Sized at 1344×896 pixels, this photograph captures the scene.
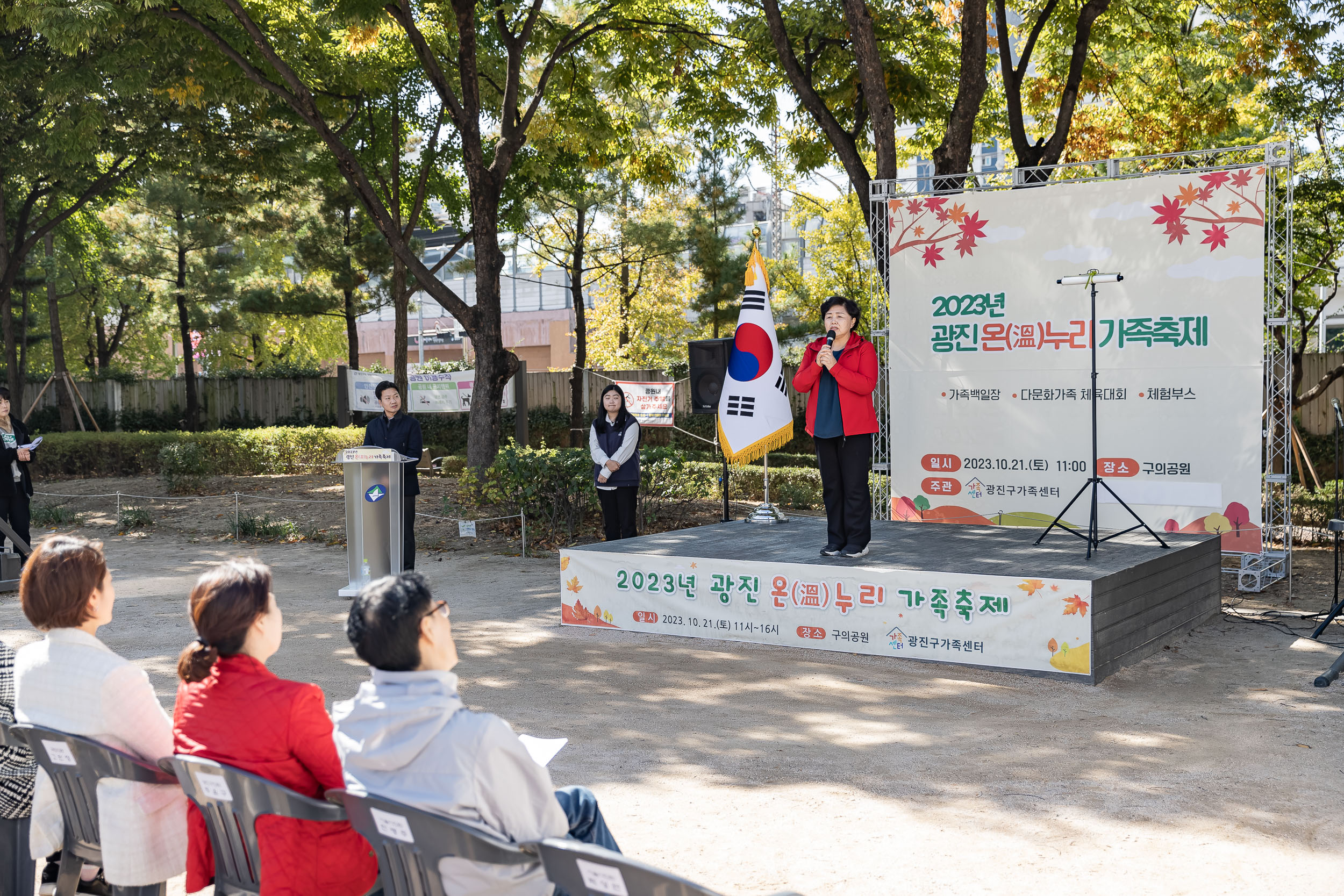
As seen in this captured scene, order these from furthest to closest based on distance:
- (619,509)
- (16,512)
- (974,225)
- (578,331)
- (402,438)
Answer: (578,331), (974,225), (619,509), (16,512), (402,438)

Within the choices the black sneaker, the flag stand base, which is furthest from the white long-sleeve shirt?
the black sneaker

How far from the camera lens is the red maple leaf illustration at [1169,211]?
8.93 m

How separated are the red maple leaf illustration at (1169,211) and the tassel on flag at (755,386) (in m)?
3.27

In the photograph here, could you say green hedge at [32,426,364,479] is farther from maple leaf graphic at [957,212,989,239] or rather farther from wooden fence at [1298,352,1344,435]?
wooden fence at [1298,352,1344,435]

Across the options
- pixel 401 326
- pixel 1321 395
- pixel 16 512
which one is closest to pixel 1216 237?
pixel 16 512

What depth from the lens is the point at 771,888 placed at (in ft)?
11.5

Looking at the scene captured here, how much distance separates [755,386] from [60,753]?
24.4 ft

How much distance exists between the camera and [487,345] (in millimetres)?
13453

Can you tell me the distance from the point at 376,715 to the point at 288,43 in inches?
473

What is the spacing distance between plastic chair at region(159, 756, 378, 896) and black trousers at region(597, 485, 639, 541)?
7012 mm

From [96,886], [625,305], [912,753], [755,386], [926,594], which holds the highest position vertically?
[625,305]

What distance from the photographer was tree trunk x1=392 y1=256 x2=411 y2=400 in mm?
18188

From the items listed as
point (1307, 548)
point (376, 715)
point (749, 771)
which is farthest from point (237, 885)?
point (1307, 548)

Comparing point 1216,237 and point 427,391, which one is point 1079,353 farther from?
point 427,391
